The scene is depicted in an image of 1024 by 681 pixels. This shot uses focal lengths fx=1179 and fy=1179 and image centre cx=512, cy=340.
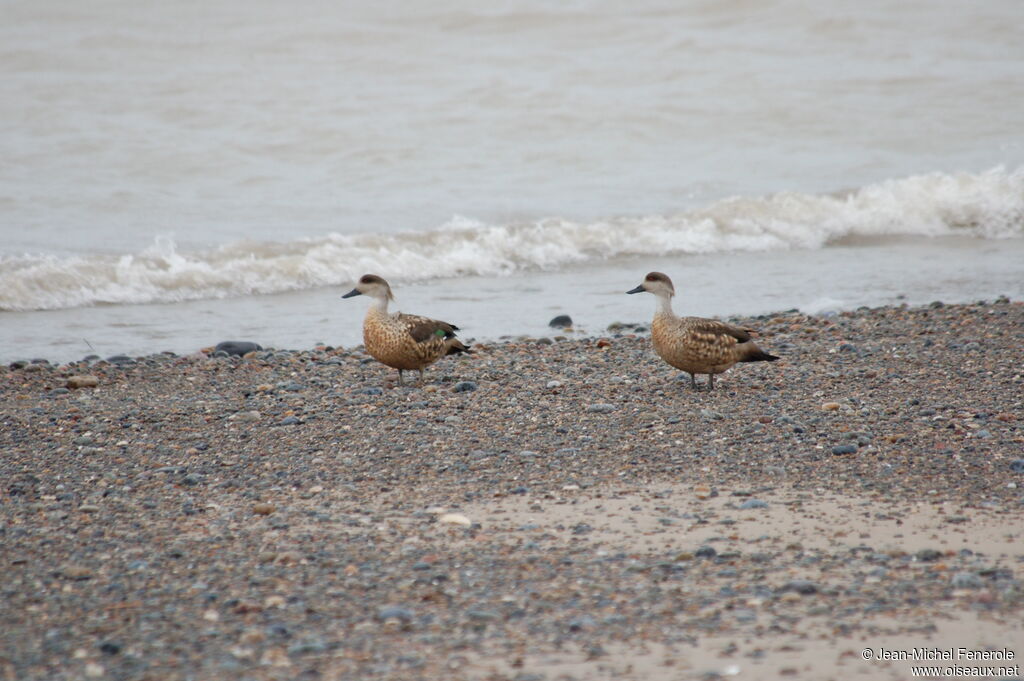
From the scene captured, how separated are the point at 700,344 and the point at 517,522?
8.84ft

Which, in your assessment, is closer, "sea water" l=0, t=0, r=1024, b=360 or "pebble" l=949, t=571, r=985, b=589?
"pebble" l=949, t=571, r=985, b=589

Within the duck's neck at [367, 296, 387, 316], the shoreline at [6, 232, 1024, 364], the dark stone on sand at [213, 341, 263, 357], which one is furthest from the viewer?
the shoreline at [6, 232, 1024, 364]

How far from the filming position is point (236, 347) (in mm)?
9758

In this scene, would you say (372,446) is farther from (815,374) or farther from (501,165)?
(501,165)

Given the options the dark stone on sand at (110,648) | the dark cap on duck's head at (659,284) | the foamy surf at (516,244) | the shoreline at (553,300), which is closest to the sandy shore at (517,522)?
the dark stone on sand at (110,648)

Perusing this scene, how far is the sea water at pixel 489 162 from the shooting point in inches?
492

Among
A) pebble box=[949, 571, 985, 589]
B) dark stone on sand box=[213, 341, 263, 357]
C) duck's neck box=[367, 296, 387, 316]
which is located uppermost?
duck's neck box=[367, 296, 387, 316]

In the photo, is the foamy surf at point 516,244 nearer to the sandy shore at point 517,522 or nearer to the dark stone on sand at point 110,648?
the sandy shore at point 517,522

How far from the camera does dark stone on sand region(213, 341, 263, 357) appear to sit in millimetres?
9750

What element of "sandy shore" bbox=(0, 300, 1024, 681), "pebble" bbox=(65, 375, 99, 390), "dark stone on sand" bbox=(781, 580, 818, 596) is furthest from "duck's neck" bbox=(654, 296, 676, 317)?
"pebble" bbox=(65, 375, 99, 390)

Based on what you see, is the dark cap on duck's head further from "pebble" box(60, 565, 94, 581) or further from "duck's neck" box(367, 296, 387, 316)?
"pebble" box(60, 565, 94, 581)

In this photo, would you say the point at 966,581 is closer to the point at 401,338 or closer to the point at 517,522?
the point at 517,522

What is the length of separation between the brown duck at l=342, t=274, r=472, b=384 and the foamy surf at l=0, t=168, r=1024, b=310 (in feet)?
16.0

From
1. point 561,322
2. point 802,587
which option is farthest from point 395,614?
point 561,322
